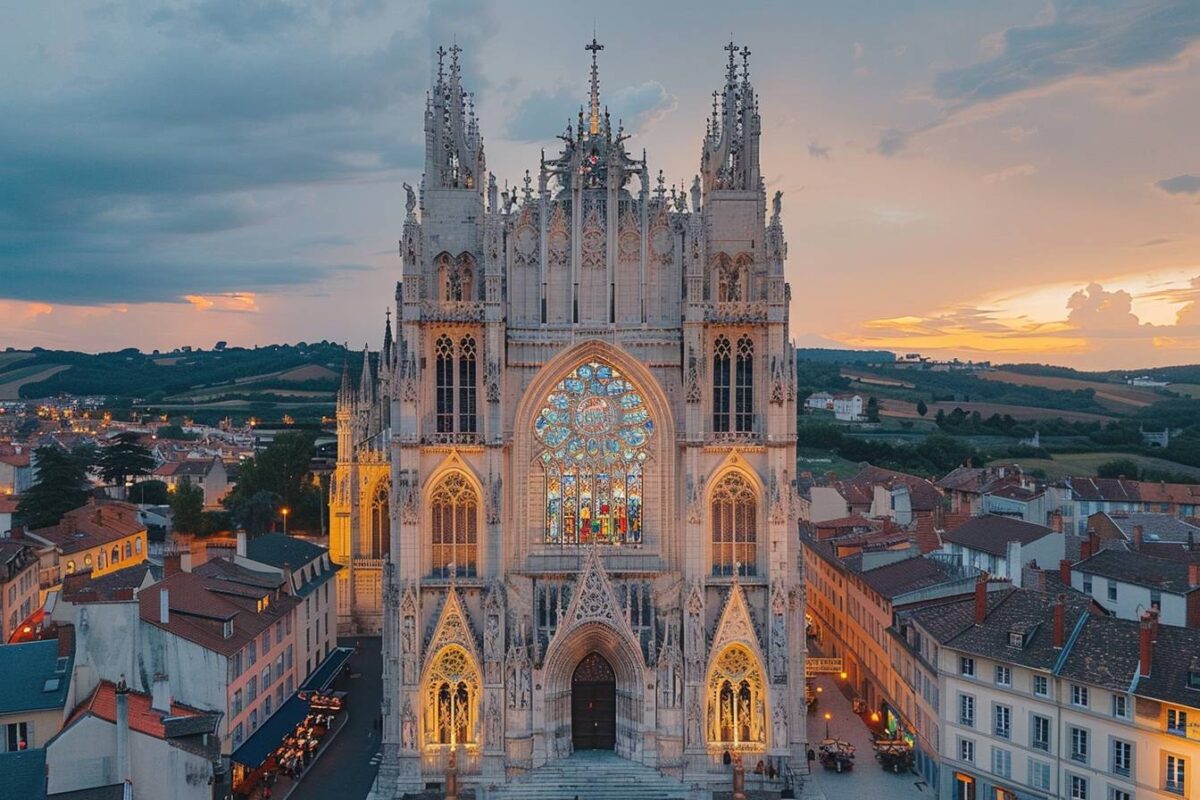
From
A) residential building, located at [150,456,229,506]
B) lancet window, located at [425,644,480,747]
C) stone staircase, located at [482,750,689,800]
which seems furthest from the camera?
residential building, located at [150,456,229,506]

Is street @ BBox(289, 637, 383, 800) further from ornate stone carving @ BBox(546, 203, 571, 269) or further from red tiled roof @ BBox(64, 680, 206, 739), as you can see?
ornate stone carving @ BBox(546, 203, 571, 269)

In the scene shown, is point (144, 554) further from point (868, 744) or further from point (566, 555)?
point (868, 744)

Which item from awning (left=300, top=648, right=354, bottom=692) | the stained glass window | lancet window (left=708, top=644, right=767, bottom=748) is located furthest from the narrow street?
awning (left=300, top=648, right=354, bottom=692)

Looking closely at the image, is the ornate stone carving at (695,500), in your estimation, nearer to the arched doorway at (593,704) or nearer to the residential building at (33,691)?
the arched doorway at (593,704)

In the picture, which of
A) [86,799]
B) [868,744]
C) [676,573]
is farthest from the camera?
[868,744]

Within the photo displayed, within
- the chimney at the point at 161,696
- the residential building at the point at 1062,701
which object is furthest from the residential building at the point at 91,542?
the residential building at the point at 1062,701

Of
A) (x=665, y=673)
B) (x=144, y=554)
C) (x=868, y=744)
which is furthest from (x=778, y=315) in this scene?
(x=144, y=554)

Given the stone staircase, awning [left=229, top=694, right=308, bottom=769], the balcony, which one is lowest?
the stone staircase
